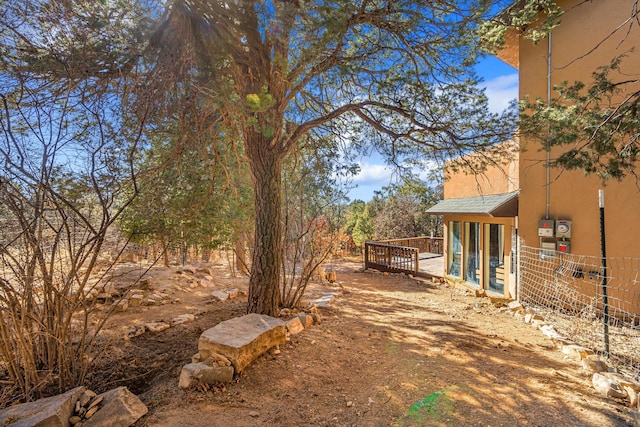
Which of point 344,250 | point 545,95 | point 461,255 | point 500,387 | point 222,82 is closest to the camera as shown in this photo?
point 500,387

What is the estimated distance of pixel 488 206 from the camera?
672 centimetres

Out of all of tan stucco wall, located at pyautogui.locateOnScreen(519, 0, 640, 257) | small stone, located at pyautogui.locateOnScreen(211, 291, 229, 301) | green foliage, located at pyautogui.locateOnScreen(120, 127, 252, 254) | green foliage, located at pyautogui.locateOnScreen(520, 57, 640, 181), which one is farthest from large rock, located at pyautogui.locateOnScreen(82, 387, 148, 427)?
tan stucco wall, located at pyautogui.locateOnScreen(519, 0, 640, 257)

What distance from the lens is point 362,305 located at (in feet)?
20.0

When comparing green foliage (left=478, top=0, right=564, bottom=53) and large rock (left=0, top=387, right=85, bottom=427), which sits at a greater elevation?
green foliage (left=478, top=0, right=564, bottom=53)

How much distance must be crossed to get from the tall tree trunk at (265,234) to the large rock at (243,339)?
561mm

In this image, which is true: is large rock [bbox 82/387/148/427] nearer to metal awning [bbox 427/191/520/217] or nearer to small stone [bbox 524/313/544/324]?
small stone [bbox 524/313/544/324]

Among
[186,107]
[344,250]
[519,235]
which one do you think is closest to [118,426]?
[186,107]

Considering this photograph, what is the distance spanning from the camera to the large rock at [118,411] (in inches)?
87.0

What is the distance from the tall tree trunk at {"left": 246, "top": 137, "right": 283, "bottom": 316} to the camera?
4.25 metres

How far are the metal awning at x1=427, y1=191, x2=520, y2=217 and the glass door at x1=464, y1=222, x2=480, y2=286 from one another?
63 cm

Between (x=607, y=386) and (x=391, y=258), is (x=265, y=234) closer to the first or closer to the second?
(x=607, y=386)

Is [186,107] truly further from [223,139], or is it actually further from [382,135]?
[382,135]

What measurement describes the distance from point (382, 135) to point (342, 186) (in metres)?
1.21

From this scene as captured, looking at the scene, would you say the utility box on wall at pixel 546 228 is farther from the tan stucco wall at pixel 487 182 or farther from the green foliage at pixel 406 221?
the green foliage at pixel 406 221
